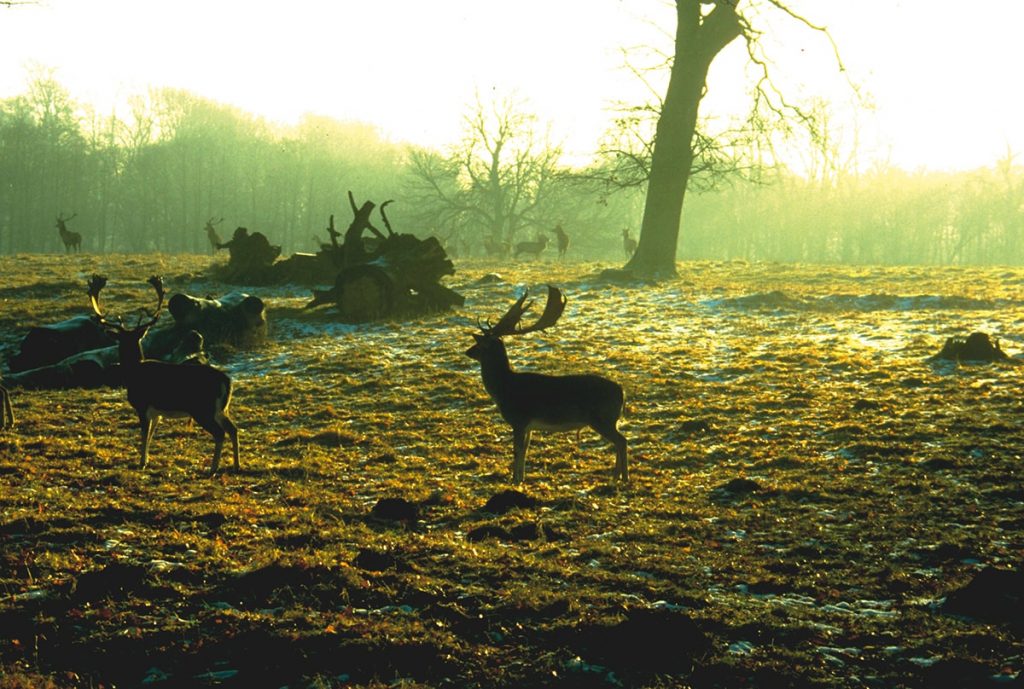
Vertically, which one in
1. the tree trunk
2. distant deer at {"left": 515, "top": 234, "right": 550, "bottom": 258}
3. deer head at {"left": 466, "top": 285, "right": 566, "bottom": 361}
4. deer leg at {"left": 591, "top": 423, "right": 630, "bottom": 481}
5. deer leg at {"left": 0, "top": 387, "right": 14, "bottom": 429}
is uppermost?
the tree trunk

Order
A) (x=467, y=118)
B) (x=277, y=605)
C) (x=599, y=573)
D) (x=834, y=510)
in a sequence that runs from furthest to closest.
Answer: (x=467, y=118)
(x=834, y=510)
(x=599, y=573)
(x=277, y=605)

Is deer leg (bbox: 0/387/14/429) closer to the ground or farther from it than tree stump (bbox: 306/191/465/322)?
closer to the ground

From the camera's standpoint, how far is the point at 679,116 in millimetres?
27938

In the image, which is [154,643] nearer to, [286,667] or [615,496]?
[286,667]

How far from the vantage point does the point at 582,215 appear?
8188 centimetres

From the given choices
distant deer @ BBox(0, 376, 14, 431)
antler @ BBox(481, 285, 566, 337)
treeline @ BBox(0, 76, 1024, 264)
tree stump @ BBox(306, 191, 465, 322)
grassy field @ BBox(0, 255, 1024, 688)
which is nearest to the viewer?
grassy field @ BBox(0, 255, 1024, 688)

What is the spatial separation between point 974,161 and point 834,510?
105258 mm

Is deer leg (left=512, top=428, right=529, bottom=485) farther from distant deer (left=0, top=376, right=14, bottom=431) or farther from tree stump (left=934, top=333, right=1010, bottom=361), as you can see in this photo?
tree stump (left=934, top=333, right=1010, bottom=361)

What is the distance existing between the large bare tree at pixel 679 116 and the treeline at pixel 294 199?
48.8 m

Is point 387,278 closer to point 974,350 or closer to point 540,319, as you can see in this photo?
point 540,319

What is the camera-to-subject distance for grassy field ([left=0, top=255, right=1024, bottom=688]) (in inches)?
206

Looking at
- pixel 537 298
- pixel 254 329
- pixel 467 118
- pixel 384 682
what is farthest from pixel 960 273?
pixel 467 118

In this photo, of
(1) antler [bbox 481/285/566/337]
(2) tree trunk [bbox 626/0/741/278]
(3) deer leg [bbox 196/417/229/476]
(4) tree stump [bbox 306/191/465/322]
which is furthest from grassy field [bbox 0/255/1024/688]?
(2) tree trunk [bbox 626/0/741/278]

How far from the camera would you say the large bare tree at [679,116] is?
27.7 metres
